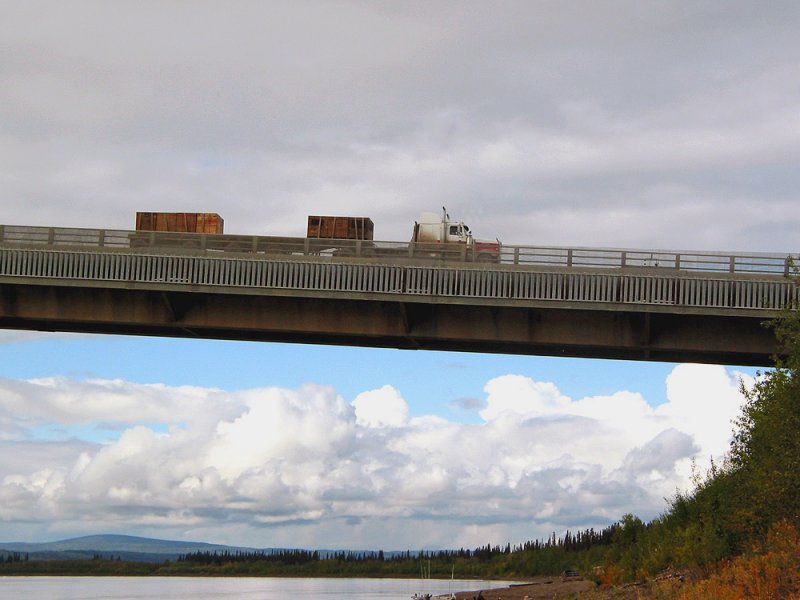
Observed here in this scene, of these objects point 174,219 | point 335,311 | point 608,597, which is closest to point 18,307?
point 174,219

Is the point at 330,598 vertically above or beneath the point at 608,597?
beneath

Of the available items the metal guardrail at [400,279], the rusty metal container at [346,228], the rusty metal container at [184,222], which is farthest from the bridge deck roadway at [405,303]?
the rusty metal container at [346,228]

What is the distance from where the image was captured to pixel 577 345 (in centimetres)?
3916

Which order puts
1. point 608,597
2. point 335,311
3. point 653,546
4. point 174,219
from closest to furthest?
point 608,597, point 335,311, point 653,546, point 174,219

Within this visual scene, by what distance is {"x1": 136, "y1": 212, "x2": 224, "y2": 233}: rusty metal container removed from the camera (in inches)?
1853

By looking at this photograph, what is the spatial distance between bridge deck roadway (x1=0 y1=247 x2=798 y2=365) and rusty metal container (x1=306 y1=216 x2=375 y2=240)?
8071 millimetres

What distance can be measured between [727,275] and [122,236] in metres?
21.4

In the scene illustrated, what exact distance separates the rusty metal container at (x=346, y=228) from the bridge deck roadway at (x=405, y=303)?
8071 millimetres

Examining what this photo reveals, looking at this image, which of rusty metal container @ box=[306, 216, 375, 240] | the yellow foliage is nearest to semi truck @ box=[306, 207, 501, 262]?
rusty metal container @ box=[306, 216, 375, 240]

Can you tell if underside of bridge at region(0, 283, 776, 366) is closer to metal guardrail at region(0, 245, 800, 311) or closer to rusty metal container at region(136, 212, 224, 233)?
metal guardrail at region(0, 245, 800, 311)

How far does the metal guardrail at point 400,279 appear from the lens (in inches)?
1471

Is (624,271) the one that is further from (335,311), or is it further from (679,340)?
(335,311)

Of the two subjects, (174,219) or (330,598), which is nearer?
(174,219)

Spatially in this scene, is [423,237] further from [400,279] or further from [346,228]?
[400,279]
